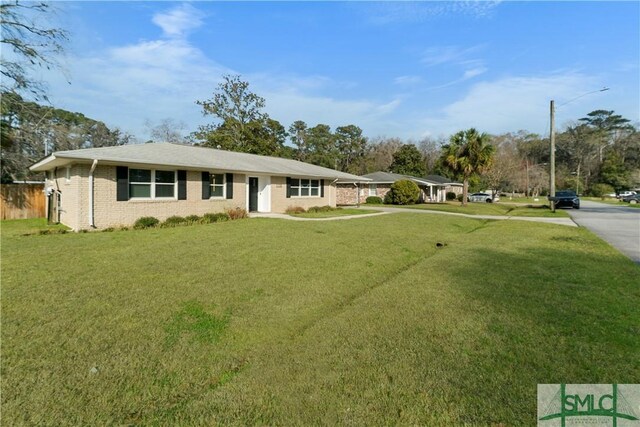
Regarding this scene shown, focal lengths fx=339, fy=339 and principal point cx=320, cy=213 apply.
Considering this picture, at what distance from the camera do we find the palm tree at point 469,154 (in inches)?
1217

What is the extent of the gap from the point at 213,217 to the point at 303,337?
507 inches

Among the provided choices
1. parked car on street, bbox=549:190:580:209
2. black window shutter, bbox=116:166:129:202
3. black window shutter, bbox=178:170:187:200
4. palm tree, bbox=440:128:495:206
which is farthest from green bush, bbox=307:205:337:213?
parked car on street, bbox=549:190:580:209

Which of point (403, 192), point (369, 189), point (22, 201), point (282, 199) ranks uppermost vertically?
point (369, 189)

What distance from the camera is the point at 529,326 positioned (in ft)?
13.2

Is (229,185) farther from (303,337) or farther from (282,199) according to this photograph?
(303,337)

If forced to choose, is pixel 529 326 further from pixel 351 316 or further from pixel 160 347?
pixel 160 347

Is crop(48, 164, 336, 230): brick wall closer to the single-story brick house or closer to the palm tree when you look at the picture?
the single-story brick house

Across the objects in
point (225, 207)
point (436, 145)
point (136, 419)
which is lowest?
point (136, 419)

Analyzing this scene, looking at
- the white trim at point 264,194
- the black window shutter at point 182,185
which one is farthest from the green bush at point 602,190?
the black window shutter at point 182,185

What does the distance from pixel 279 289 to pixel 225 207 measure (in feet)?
41.0

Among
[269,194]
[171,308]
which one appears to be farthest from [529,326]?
[269,194]

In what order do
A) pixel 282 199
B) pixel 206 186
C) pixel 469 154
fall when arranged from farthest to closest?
pixel 469 154 < pixel 282 199 < pixel 206 186

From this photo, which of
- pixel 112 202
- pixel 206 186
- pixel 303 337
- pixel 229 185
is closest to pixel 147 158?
pixel 112 202

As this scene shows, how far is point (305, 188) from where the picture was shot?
23.4m
